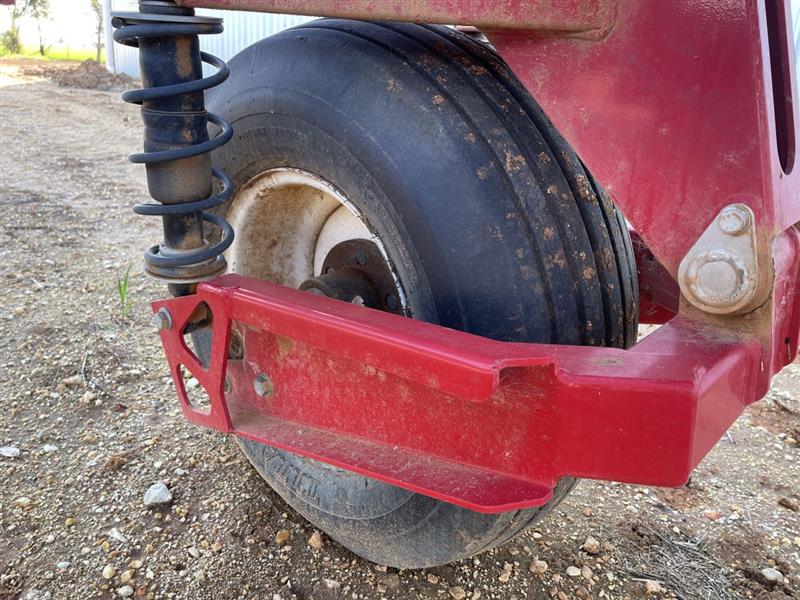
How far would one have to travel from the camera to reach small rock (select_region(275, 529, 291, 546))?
1.89 metres

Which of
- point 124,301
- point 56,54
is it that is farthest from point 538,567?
point 56,54

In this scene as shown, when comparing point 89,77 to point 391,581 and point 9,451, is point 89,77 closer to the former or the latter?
point 9,451

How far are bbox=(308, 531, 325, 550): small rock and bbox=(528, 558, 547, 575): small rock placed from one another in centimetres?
57

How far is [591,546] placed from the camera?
193 cm

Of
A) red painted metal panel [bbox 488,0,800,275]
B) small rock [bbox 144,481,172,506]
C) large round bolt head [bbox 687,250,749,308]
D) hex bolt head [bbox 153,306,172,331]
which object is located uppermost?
red painted metal panel [bbox 488,0,800,275]

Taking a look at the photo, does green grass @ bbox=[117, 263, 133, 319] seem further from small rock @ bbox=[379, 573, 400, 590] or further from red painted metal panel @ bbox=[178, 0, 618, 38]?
red painted metal panel @ bbox=[178, 0, 618, 38]

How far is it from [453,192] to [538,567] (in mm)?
1108

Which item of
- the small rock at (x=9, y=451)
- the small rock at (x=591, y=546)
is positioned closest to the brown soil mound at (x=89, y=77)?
the small rock at (x=9, y=451)

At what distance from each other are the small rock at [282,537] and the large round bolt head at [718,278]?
132cm

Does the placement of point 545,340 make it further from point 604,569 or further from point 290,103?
point 604,569

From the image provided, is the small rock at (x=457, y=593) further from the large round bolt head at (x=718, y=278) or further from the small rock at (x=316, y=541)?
the large round bolt head at (x=718, y=278)

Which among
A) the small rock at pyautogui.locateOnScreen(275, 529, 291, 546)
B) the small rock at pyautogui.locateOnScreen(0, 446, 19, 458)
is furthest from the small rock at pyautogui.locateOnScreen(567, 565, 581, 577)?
the small rock at pyautogui.locateOnScreen(0, 446, 19, 458)

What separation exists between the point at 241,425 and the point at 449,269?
60 centimetres

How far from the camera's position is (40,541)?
6.06ft
